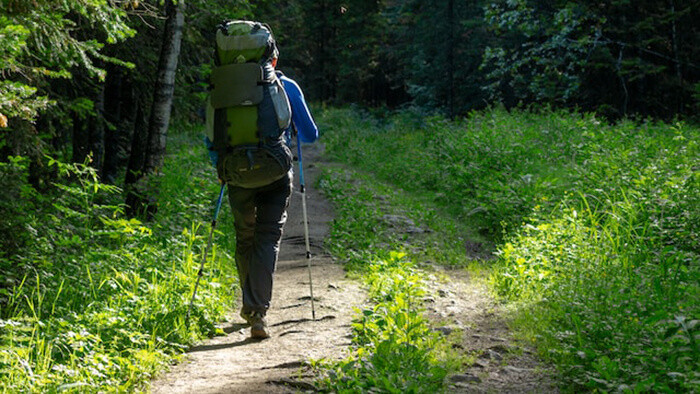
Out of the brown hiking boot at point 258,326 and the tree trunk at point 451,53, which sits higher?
the tree trunk at point 451,53

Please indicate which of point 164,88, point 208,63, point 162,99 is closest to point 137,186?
Result: point 162,99

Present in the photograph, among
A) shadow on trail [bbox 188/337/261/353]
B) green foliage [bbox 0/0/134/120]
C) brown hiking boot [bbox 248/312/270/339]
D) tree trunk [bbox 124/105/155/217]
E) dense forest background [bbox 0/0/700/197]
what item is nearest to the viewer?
green foliage [bbox 0/0/134/120]

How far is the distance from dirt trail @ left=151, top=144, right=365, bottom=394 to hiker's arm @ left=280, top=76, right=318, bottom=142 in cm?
168

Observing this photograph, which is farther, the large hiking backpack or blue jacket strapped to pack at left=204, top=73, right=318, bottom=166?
blue jacket strapped to pack at left=204, top=73, right=318, bottom=166

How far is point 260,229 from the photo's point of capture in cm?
560

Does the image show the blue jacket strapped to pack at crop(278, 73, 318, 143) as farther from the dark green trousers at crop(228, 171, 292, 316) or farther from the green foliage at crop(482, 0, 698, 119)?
the green foliage at crop(482, 0, 698, 119)

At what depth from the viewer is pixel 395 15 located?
121 ft

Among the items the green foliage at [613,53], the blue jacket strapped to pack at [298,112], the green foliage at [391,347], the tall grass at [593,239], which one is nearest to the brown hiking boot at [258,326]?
the green foliage at [391,347]

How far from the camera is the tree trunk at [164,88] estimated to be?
9.25 metres

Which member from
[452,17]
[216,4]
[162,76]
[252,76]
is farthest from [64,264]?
[452,17]

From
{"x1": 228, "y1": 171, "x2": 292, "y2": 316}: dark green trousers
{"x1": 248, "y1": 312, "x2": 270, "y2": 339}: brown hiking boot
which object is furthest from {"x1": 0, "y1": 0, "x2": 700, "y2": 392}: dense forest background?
{"x1": 228, "y1": 171, "x2": 292, "y2": 316}: dark green trousers

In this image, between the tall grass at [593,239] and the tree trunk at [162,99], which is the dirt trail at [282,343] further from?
the tree trunk at [162,99]

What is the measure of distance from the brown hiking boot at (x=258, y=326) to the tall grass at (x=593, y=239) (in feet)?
7.05

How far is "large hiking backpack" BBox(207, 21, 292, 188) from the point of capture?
5203mm
